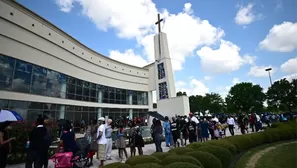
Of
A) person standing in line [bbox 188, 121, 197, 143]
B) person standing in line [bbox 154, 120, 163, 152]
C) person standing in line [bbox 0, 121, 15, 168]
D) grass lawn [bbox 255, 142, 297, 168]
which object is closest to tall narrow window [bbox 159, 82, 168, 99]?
person standing in line [bbox 188, 121, 197, 143]

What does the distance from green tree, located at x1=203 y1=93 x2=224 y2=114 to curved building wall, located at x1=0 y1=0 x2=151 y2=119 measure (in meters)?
44.5

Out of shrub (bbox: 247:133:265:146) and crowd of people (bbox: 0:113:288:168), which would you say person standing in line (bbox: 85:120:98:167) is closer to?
crowd of people (bbox: 0:113:288:168)

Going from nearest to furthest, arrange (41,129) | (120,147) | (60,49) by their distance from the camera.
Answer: (41,129) < (120,147) < (60,49)

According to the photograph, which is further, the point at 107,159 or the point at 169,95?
the point at 169,95

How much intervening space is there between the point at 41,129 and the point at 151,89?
3095cm

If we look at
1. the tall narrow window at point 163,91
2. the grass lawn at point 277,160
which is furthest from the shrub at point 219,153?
the tall narrow window at point 163,91

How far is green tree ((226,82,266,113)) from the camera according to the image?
4988 cm

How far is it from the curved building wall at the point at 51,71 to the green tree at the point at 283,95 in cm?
4136

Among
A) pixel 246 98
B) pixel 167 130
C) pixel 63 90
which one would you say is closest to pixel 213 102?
pixel 246 98

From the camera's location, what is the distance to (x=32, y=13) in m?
16.9

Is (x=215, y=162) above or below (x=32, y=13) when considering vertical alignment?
below

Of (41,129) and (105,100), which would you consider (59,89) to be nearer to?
(105,100)

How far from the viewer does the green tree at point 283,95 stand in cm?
4391

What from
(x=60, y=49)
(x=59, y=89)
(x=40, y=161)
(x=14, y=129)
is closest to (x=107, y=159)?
(x=40, y=161)
